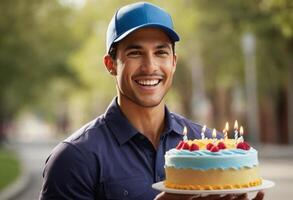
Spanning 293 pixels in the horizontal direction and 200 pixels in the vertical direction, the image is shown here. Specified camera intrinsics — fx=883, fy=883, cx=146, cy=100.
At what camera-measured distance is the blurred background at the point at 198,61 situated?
1132 inches

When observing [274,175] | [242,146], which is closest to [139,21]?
[242,146]

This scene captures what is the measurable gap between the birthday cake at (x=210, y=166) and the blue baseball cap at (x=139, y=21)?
1.56ft

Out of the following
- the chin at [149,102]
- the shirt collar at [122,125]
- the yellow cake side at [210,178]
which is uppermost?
the chin at [149,102]

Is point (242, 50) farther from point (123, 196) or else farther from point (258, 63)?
point (123, 196)

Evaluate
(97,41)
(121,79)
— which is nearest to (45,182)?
(121,79)

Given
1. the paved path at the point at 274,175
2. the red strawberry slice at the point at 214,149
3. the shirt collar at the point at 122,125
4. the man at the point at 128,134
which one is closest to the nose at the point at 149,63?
the man at the point at 128,134

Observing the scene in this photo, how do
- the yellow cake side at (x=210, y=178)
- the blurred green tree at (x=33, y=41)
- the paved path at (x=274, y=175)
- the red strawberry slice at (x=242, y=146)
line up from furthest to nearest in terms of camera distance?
the blurred green tree at (x=33, y=41) < the paved path at (x=274, y=175) < the red strawberry slice at (x=242, y=146) < the yellow cake side at (x=210, y=178)

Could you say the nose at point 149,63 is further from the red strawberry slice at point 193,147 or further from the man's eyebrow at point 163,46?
the red strawberry slice at point 193,147

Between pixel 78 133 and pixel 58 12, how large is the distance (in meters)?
37.3

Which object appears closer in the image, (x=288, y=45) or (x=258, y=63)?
(x=288, y=45)

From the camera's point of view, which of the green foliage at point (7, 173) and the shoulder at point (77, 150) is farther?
the green foliage at point (7, 173)

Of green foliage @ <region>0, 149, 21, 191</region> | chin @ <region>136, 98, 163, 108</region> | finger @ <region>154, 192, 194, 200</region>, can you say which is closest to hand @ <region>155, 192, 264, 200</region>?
finger @ <region>154, 192, 194, 200</region>

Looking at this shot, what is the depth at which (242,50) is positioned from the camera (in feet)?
128

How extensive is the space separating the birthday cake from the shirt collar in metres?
0.17
